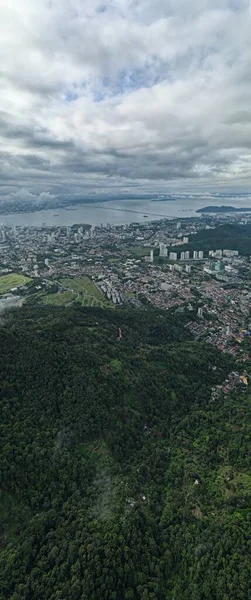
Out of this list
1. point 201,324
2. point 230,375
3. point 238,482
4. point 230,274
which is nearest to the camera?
point 238,482

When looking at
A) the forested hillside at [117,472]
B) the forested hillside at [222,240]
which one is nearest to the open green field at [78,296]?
the forested hillside at [117,472]

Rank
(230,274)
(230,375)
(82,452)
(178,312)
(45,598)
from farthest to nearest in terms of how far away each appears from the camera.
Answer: (230,274)
(178,312)
(230,375)
(82,452)
(45,598)

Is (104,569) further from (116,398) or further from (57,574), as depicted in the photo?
(116,398)

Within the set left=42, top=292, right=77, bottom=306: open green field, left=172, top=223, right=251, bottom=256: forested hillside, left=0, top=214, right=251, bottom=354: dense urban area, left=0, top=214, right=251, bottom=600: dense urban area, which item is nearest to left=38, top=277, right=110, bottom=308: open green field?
left=42, top=292, right=77, bottom=306: open green field

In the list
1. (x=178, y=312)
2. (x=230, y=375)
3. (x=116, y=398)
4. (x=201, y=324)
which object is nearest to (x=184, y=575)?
(x=116, y=398)

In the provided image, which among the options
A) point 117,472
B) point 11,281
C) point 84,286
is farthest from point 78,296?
point 117,472

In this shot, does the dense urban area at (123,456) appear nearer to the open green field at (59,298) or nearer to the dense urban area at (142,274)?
the dense urban area at (142,274)
